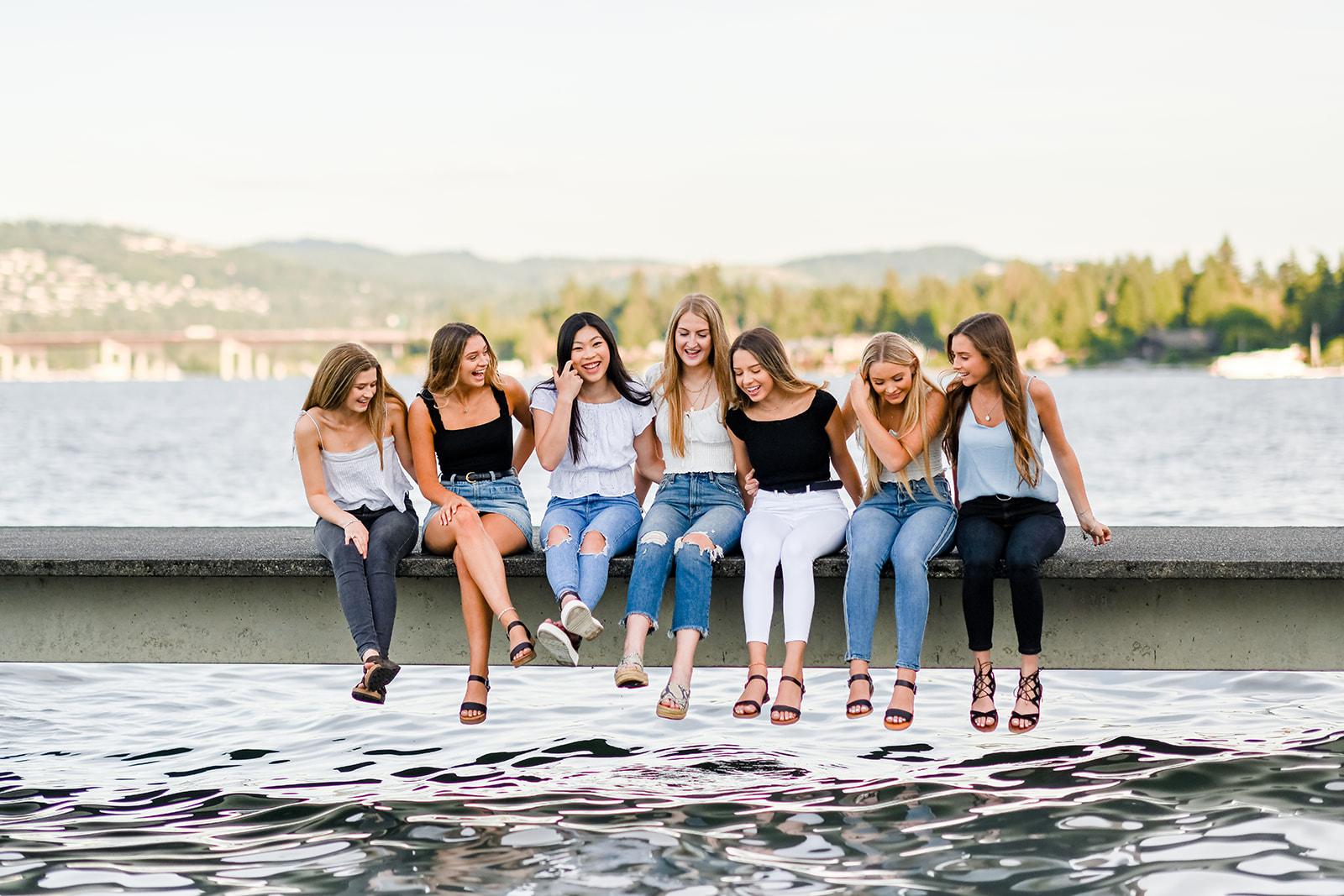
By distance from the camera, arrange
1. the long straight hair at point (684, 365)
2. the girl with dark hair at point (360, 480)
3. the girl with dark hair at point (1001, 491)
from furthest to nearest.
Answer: the long straight hair at point (684, 365), the girl with dark hair at point (360, 480), the girl with dark hair at point (1001, 491)

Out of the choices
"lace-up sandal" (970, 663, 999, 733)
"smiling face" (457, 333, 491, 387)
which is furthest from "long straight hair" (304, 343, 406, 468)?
"lace-up sandal" (970, 663, 999, 733)

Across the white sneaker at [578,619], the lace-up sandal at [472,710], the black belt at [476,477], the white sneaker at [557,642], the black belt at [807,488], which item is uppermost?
the black belt at [476,477]

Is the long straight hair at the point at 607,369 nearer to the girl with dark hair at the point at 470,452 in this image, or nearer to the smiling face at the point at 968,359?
the girl with dark hair at the point at 470,452

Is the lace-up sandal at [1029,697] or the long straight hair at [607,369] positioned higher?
the long straight hair at [607,369]

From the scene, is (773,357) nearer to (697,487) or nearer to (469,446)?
(697,487)

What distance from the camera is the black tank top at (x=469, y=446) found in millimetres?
5934

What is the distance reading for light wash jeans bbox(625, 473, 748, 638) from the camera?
5.23 metres

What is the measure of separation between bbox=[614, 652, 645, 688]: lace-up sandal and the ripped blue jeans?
29 cm

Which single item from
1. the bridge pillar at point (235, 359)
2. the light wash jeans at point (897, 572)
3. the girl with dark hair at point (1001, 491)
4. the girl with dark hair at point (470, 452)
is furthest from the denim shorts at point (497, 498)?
the bridge pillar at point (235, 359)

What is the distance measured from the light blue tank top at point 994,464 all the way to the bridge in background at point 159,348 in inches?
3003

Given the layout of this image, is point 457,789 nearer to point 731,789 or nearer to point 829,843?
point 731,789

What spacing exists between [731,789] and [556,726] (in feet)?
5.66

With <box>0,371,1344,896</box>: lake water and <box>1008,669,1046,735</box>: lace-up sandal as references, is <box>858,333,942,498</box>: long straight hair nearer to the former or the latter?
<box>1008,669,1046,735</box>: lace-up sandal

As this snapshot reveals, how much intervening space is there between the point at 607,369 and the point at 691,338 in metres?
0.44
